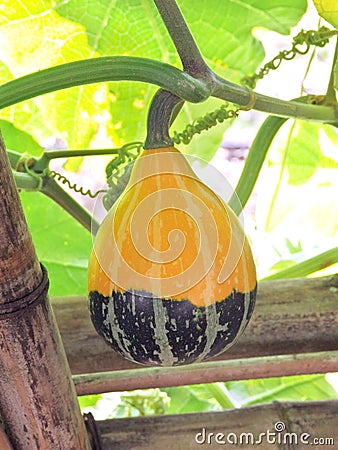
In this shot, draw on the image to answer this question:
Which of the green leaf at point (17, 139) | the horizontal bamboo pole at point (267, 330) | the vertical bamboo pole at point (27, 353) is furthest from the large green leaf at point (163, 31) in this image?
the vertical bamboo pole at point (27, 353)

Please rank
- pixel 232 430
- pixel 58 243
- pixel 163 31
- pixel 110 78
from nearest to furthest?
pixel 110 78 < pixel 232 430 < pixel 163 31 < pixel 58 243

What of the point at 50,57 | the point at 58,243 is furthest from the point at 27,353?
the point at 58,243

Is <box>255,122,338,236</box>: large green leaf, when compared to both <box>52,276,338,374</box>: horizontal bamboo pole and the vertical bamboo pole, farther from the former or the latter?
the vertical bamboo pole

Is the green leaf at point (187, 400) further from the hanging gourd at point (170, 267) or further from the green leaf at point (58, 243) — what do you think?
the hanging gourd at point (170, 267)

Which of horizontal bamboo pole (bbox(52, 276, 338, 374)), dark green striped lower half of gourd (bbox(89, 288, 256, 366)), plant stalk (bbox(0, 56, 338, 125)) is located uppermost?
plant stalk (bbox(0, 56, 338, 125))

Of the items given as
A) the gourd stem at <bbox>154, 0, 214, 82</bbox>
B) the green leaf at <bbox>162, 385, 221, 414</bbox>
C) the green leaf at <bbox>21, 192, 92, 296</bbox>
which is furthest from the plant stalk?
the green leaf at <bbox>162, 385, 221, 414</bbox>

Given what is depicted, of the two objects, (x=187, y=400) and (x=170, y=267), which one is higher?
(x=170, y=267)

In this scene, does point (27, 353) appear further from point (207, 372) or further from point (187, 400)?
point (187, 400)
